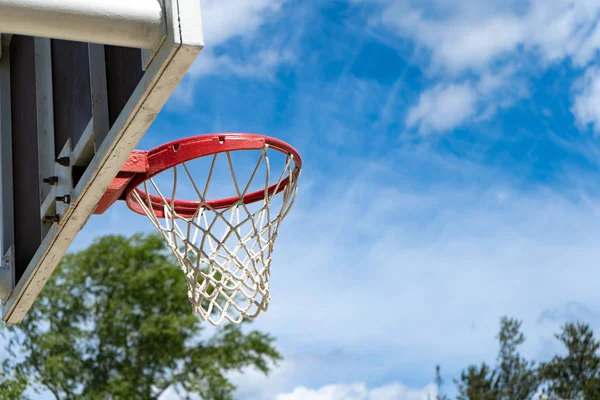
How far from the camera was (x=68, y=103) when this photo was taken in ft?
10.6

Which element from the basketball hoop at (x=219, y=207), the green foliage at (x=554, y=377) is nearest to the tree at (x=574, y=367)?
the green foliage at (x=554, y=377)

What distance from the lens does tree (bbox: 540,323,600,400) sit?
22734 millimetres

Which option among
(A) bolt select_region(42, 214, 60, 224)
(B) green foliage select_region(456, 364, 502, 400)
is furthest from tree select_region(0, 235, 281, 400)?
(A) bolt select_region(42, 214, 60, 224)

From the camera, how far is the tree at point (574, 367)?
22.7m

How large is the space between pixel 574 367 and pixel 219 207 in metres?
20.4

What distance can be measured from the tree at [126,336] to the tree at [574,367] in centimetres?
751

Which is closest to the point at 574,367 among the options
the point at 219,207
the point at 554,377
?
the point at 554,377

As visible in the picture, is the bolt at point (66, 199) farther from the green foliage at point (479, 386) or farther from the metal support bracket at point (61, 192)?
the green foliage at point (479, 386)

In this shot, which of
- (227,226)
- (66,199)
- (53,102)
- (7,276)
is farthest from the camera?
(227,226)

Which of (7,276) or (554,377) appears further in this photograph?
(554,377)

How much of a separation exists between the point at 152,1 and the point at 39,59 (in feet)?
5.29

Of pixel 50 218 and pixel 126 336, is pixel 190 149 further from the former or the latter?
pixel 126 336

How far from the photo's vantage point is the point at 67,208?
3.01 meters

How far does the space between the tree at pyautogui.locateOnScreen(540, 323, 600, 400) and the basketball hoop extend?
2014 cm
